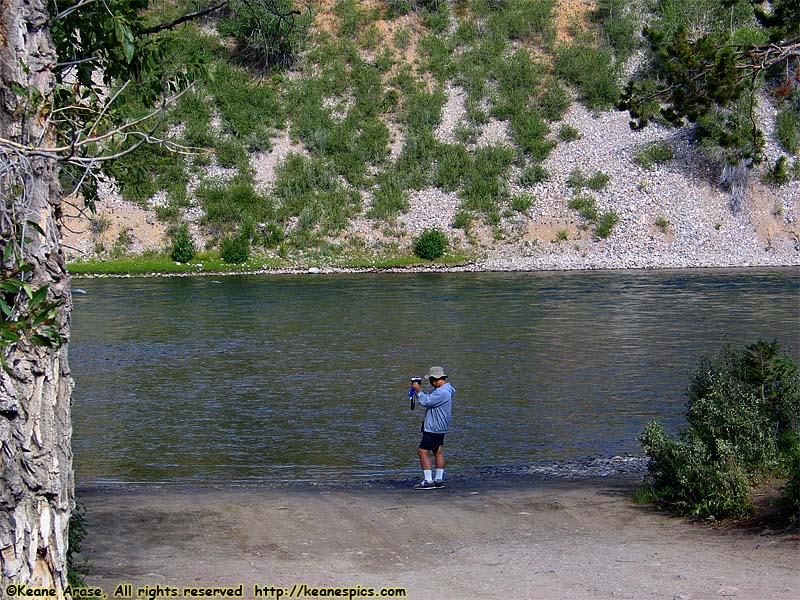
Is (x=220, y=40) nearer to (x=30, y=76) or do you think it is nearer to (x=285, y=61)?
(x=285, y=61)

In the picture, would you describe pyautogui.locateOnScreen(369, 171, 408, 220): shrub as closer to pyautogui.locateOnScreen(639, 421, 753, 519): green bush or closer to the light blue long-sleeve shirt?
the light blue long-sleeve shirt

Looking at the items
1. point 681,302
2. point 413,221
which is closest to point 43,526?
point 681,302

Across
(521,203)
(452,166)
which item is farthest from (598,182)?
(452,166)

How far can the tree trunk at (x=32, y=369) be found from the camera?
501 centimetres

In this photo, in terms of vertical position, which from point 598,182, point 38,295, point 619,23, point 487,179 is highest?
point 619,23

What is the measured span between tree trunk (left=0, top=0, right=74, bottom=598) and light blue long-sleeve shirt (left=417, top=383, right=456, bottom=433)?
674 cm

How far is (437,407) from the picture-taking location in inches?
471

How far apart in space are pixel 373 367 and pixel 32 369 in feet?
54.8

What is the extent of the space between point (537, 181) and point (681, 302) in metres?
20.5

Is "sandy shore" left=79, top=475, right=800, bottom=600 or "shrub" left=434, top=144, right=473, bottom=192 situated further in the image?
"shrub" left=434, top=144, right=473, bottom=192

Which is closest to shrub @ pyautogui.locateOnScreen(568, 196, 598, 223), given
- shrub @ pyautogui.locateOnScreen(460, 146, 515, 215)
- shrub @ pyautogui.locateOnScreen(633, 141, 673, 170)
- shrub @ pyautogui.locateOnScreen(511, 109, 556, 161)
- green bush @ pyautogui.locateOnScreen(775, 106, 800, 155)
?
shrub @ pyautogui.locateOnScreen(460, 146, 515, 215)

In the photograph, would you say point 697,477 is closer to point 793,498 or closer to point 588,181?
point 793,498

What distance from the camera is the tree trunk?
5.01 meters

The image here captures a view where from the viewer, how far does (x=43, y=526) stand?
17.2 ft
